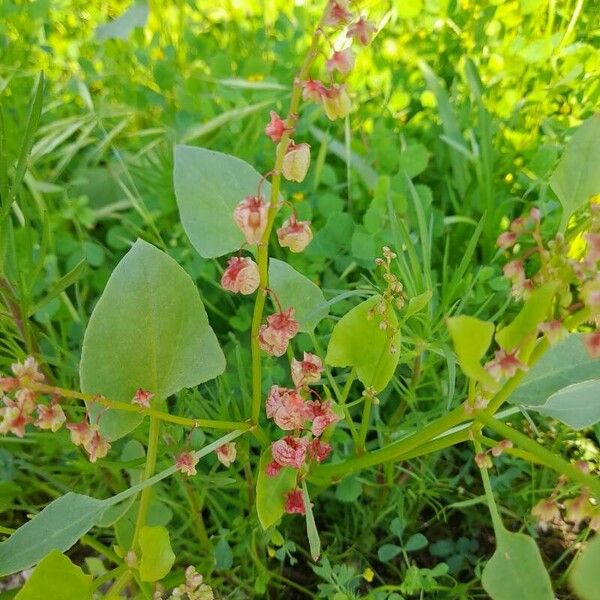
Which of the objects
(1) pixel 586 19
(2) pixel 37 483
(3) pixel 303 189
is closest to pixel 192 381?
(2) pixel 37 483

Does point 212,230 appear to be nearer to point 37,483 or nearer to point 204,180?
point 204,180

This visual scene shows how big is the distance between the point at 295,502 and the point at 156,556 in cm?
11

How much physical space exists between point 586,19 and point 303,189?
49 cm

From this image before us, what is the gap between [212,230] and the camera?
1.79ft

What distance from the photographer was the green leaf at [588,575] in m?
0.37

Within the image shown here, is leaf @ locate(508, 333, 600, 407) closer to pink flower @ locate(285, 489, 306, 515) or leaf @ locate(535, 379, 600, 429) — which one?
leaf @ locate(535, 379, 600, 429)

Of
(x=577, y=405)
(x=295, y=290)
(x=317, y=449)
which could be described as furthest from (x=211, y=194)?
(x=577, y=405)

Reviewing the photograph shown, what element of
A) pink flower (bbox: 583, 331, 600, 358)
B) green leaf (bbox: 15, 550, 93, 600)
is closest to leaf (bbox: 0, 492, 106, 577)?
green leaf (bbox: 15, 550, 93, 600)

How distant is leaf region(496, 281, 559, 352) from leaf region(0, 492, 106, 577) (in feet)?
1.02

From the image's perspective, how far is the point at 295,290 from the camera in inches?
23.4

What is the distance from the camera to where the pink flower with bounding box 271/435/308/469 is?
1.71ft

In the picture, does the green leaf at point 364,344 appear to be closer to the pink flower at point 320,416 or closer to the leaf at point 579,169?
the pink flower at point 320,416

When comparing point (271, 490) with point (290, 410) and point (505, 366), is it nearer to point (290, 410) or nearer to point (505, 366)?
point (290, 410)

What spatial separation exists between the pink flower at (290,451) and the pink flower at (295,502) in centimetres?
5
